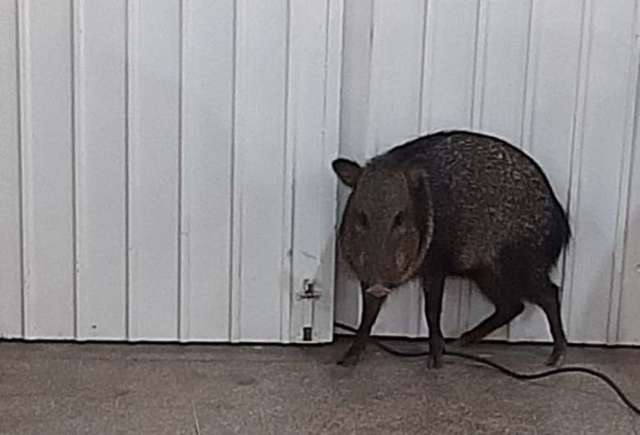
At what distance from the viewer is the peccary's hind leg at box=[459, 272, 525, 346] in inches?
115

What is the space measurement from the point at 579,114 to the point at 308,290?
0.78 meters

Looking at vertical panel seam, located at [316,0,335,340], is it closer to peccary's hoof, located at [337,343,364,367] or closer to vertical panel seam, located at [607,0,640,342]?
peccary's hoof, located at [337,343,364,367]

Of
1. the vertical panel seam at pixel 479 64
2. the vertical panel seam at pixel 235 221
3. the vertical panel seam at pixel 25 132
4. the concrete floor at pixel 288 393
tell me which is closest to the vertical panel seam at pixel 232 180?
the vertical panel seam at pixel 235 221

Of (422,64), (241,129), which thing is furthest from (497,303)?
(241,129)

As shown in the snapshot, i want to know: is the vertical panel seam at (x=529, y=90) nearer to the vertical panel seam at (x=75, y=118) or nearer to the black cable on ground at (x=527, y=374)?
the black cable on ground at (x=527, y=374)

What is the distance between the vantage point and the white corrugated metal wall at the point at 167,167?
9.40ft

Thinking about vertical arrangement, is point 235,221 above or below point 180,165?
below

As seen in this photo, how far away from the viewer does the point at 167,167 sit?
293cm

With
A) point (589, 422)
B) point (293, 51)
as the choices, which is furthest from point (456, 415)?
point (293, 51)

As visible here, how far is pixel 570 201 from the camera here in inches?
119

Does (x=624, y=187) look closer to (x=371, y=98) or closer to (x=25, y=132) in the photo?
(x=371, y=98)

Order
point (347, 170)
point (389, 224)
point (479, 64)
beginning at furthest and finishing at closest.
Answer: point (479, 64) < point (347, 170) < point (389, 224)

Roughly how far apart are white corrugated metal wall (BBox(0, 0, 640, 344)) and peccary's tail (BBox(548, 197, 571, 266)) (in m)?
0.08

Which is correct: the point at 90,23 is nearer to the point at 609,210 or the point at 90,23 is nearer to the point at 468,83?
the point at 468,83
